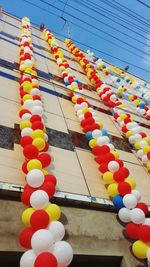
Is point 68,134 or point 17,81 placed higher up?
point 17,81

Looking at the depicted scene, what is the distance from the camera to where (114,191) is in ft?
9.39

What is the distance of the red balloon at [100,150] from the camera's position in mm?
3457

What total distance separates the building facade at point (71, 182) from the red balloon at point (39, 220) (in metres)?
0.21

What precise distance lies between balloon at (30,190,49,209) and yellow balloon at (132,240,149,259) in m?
0.85

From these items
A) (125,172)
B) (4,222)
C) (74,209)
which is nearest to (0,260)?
(4,222)

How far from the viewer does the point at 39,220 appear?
2023 millimetres

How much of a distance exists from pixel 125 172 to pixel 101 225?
2.35 feet

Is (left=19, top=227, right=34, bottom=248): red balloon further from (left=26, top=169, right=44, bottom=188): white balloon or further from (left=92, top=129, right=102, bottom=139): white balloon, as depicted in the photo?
(left=92, top=129, right=102, bottom=139): white balloon

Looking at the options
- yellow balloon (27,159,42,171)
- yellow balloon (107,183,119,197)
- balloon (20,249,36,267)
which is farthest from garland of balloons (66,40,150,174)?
balloon (20,249,36,267)

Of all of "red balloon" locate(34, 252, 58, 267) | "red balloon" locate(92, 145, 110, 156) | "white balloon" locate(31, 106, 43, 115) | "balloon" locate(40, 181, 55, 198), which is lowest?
"red balloon" locate(34, 252, 58, 267)

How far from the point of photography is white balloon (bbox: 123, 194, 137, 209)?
259 centimetres

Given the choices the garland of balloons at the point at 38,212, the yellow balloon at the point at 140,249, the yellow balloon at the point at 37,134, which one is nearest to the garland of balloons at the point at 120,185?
the yellow balloon at the point at 140,249

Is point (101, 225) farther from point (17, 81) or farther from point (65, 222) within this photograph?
point (17, 81)

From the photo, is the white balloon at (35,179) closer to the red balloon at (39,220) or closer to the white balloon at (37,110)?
the red balloon at (39,220)
